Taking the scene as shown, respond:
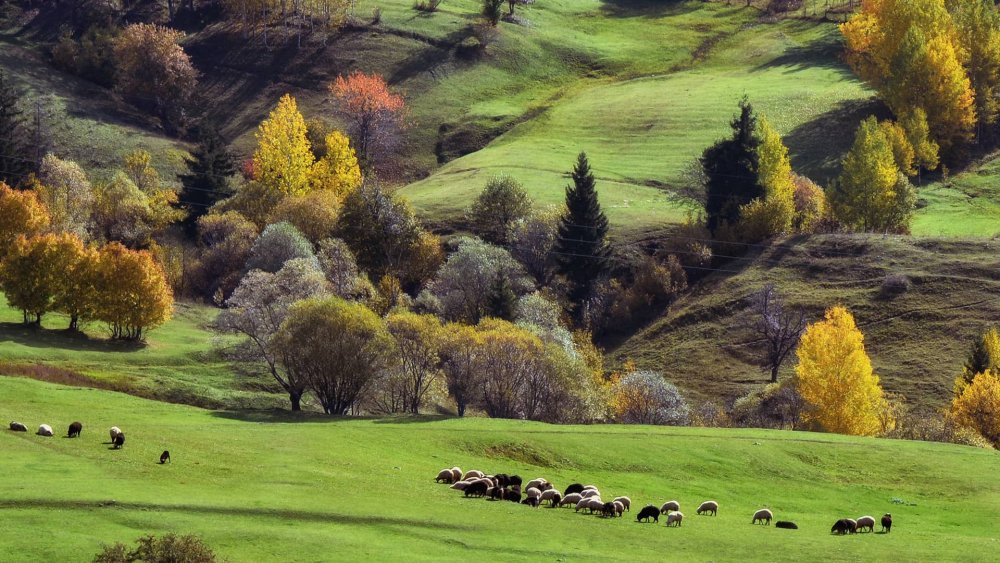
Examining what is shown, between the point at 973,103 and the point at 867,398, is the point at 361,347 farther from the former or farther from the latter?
the point at 973,103

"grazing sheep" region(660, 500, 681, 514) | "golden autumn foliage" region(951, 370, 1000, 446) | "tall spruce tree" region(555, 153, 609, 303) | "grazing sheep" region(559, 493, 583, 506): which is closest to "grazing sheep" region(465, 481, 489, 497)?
"grazing sheep" region(559, 493, 583, 506)

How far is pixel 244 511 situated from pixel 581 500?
18434 millimetres

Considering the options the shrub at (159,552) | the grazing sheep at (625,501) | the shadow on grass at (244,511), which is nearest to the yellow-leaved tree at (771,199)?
the grazing sheep at (625,501)

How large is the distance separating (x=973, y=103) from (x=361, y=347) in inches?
4591

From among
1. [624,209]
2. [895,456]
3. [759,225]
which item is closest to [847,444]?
[895,456]

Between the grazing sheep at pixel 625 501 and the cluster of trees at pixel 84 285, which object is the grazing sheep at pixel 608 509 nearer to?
the grazing sheep at pixel 625 501

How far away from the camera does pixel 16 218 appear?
452 feet

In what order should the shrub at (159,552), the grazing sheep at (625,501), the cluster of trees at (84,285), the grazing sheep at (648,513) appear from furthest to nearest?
the cluster of trees at (84,285) < the grazing sheep at (625,501) < the grazing sheep at (648,513) < the shrub at (159,552)

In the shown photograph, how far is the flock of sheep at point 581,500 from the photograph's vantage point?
73.5 m

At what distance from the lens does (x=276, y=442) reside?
84312mm

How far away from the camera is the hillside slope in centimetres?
13438

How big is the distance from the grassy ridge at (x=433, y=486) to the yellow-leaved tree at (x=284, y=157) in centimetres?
8011

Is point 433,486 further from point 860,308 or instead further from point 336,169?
point 336,169

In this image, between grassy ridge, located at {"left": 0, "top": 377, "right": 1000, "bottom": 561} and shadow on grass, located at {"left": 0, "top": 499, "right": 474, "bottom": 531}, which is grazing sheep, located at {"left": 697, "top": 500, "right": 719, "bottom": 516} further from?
shadow on grass, located at {"left": 0, "top": 499, "right": 474, "bottom": 531}
